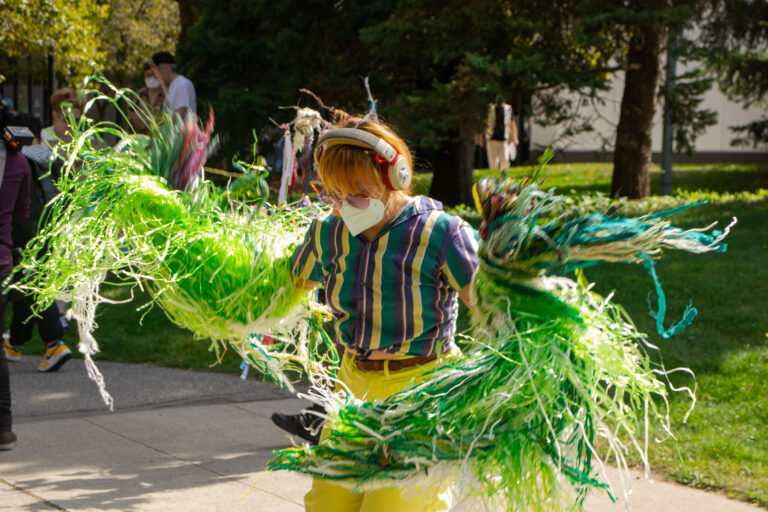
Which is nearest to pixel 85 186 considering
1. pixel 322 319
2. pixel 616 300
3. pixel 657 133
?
pixel 322 319

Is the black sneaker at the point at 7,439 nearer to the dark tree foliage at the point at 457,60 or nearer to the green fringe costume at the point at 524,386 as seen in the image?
the green fringe costume at the point at 524,386

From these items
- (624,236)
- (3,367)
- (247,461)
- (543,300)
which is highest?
(624,236)

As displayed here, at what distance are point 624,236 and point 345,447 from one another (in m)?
0.96

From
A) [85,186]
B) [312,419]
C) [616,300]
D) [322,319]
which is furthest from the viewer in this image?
[616,300]

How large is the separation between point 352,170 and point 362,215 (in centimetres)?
15

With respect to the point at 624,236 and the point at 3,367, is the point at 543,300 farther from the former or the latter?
the point at 3,367

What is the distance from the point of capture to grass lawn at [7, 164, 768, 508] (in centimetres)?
501

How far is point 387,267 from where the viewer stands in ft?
9.39

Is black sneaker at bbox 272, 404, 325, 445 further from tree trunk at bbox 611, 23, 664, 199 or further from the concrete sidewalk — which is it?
tree trunk at bbox 611, 23, 664, 199

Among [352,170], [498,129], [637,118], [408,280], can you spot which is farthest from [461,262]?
[637,118]

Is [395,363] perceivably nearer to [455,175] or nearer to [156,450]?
[156,450]

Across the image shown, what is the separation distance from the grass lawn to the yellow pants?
84 cm

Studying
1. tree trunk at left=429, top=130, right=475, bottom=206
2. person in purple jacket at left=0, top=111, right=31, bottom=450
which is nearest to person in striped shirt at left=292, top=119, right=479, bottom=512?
person in purple jacket at left=0, top=111, right=31, bottom=450

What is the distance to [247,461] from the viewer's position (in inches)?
202
